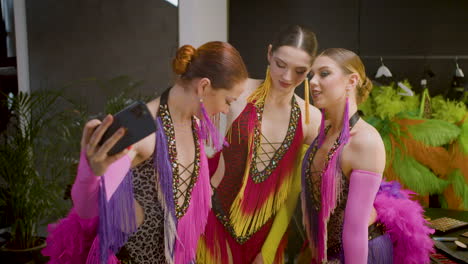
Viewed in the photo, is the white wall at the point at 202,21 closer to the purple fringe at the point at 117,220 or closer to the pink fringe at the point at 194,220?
the pink fringe at the point at 194,220

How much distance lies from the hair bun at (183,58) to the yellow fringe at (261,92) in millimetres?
376

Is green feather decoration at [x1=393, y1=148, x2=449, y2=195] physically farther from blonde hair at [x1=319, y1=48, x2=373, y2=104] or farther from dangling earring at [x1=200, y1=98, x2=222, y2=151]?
dangling earring at [x1=200, y1=98, x2=222, y2=151]

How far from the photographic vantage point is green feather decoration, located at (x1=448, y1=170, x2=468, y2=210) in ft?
7.09

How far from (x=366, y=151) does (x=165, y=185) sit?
2.04ft

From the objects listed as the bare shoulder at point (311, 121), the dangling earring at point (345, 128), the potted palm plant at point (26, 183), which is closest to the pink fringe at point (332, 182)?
the dangling earring at point (345, 128)

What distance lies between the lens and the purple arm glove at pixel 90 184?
0.99 metres

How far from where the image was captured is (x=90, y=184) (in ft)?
3.29

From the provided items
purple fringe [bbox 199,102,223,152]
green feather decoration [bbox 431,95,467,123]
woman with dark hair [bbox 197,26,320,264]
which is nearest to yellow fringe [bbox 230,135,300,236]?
woman with dark hair [bbox 197,26,320,264]

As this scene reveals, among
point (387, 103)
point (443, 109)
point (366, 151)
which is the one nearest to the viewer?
point (366, 151)

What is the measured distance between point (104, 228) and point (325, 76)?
32.7 inches

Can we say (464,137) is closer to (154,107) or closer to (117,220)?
(154,107)

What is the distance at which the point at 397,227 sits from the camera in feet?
4.57

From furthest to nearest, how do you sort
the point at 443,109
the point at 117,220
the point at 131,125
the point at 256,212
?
the point at 443,109, the point at 256,212, the point at 117,220, the point at 131,125

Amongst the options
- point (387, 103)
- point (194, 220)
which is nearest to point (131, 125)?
point (194, 220)
